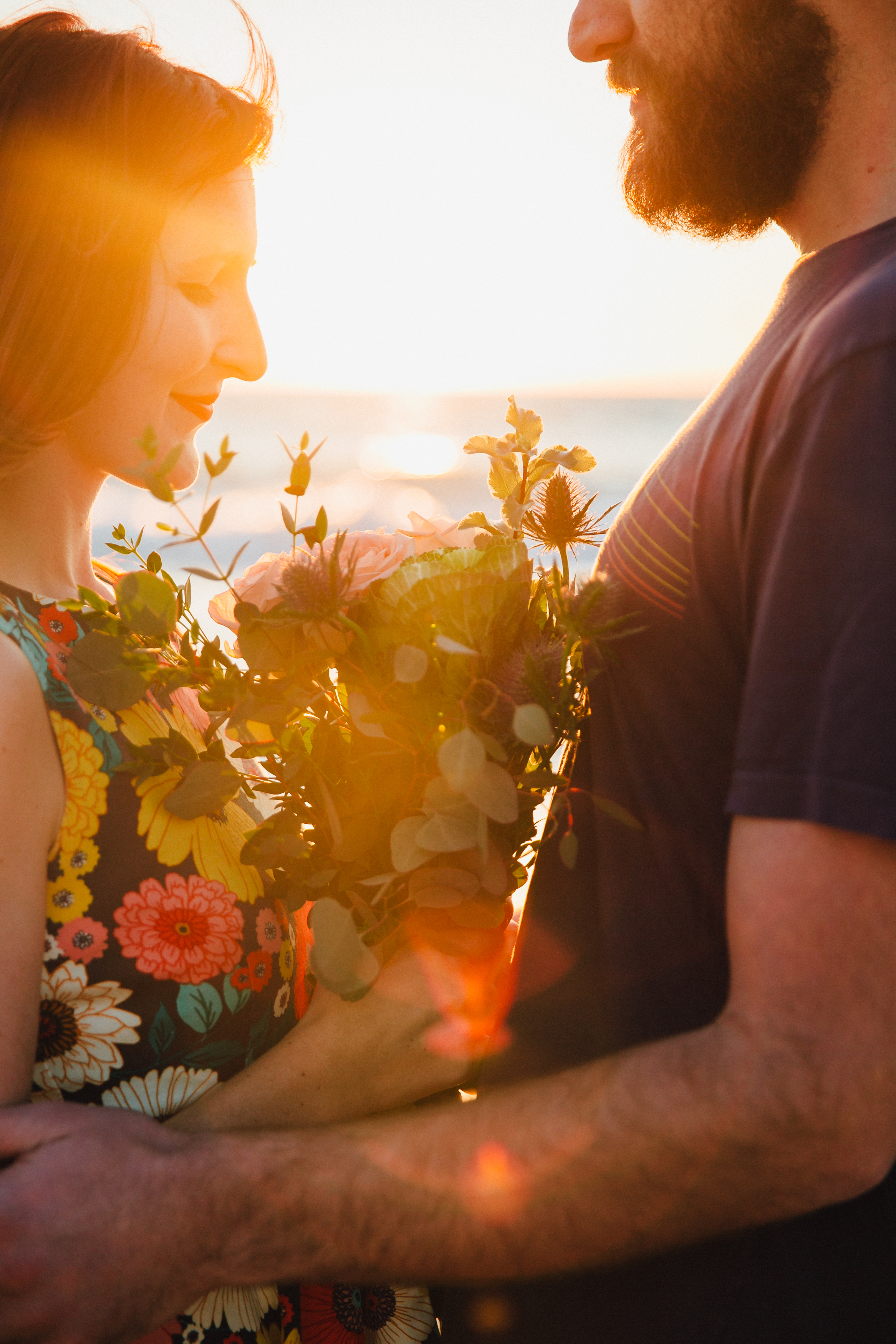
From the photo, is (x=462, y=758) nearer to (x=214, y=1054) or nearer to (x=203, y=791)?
(x=203, y=791)

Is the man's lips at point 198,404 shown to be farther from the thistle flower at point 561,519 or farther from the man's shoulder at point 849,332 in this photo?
the man's shoulder at point 849,332

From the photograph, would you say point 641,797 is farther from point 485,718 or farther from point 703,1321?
point 703,1321

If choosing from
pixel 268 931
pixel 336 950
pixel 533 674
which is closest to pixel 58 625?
pixel 268 931

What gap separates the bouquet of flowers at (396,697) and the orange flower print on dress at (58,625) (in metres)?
0.04

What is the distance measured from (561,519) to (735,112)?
2.38 feet

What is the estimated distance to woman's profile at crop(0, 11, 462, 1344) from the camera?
3.91 ft

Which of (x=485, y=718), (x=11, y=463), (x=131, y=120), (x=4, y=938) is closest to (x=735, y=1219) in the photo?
(x=485, y=718)

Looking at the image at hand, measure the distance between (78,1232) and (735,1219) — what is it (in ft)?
2.49

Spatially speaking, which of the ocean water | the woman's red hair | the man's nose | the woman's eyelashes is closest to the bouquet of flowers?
the woman's red hair

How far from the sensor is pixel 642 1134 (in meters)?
0.87

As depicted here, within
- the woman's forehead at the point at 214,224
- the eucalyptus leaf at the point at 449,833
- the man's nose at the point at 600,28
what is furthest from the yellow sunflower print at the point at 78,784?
the man's nose at the point at 600,28

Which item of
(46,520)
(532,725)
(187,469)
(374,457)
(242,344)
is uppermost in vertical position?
(374,457)

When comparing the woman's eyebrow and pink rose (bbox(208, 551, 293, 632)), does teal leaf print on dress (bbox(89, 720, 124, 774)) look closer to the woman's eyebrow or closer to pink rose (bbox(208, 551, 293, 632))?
pink rose (bbox(208, 551, 293, 632))

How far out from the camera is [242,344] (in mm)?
1576
